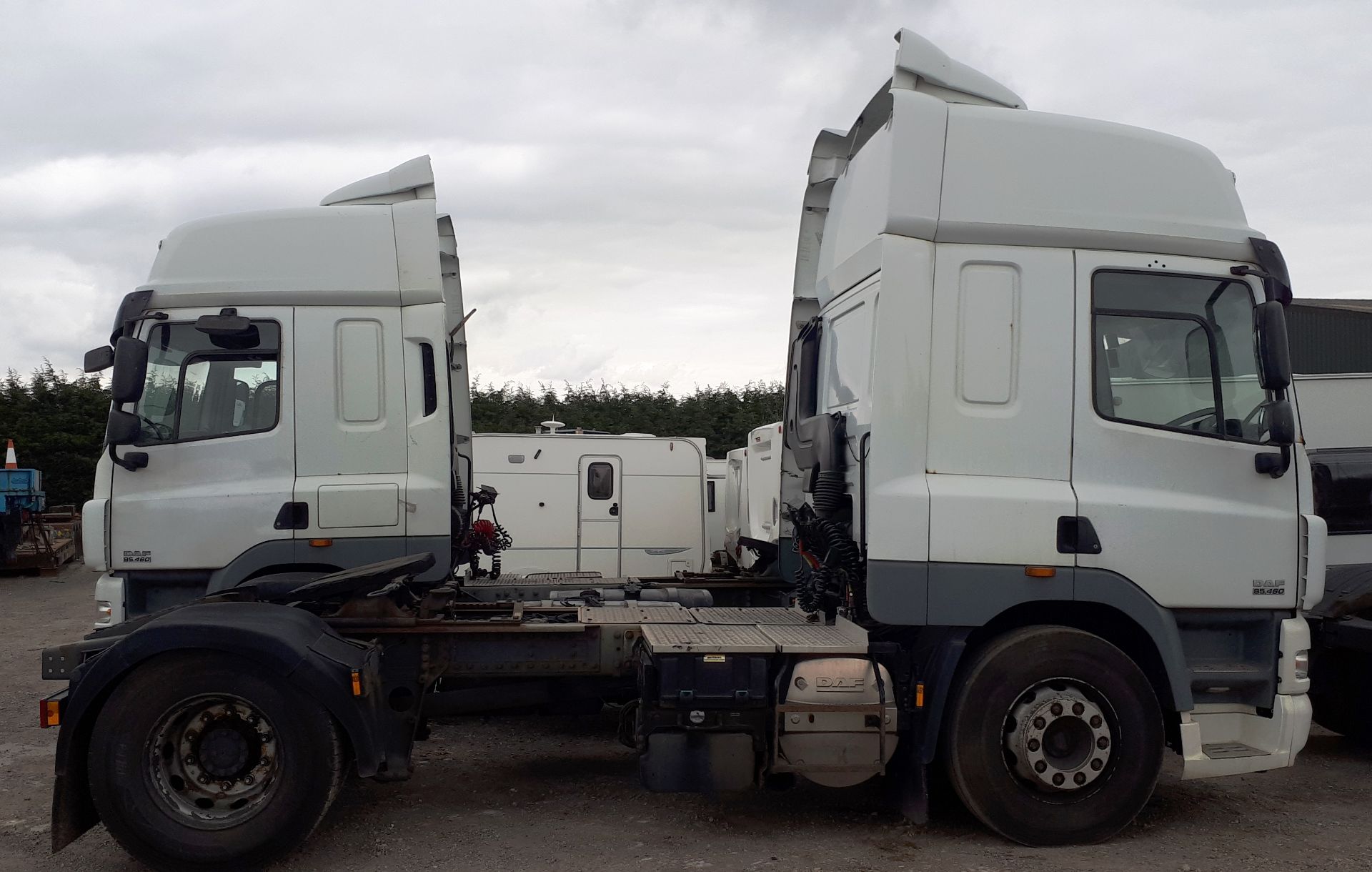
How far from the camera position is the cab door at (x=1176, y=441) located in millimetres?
5355

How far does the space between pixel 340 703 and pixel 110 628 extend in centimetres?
130

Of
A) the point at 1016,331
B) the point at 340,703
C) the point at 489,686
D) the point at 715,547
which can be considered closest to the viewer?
the point at 340,703

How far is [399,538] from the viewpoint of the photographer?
6133 millimetres

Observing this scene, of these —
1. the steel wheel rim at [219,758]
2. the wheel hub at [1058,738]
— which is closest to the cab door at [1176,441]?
the wheel hub at [1058,738]

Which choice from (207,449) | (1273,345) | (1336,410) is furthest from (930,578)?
(1336,410)

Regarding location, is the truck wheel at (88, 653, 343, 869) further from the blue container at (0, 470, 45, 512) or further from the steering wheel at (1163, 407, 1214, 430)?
the blue container at (0, 470, 45, 512)

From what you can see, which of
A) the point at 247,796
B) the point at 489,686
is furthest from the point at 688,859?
the point at 247,796

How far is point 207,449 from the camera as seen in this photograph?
19.8 ft

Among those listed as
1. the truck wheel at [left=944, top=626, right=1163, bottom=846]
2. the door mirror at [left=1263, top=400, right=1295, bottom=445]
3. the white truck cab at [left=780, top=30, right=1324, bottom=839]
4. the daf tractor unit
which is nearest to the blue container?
the daf tractor unit

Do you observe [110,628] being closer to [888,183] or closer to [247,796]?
[247,796]

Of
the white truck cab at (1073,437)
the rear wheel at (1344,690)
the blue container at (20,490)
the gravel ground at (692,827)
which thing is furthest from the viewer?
the blue container at (20,490)

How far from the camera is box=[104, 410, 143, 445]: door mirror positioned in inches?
231

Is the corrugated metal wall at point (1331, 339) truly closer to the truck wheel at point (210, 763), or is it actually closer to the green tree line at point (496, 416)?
the green tree line at point (496, 416)

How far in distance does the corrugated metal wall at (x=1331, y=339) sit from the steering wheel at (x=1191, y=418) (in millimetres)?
19752
